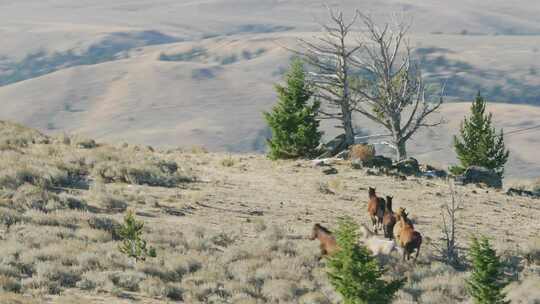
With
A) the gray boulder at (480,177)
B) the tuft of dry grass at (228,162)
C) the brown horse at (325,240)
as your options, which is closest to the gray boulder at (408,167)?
the gray boulder at (480,177)

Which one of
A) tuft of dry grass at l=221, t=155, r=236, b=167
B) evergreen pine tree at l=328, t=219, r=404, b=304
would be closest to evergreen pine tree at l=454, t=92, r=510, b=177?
tuft of dry grass at l=221, t=155, r=236, b=167

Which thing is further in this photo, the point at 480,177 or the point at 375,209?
the point at 480,177

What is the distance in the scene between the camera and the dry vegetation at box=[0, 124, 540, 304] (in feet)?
47.1

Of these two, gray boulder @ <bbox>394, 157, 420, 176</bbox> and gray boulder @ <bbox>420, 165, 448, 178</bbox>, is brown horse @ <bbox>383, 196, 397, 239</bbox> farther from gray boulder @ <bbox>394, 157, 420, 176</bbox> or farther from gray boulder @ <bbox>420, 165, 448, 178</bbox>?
gray boulder @ <bbox>420, 165, 448, 178</bbox>

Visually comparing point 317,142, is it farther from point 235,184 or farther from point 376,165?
point 235,184

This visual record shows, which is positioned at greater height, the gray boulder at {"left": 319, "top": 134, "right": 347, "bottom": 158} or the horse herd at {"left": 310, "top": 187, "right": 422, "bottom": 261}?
the horse herd at {"left": 310, "top": 187, "right": 422, "bottom": 261}

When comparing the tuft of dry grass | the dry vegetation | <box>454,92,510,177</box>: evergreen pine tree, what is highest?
the dry vegetation

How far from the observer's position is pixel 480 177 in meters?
31.6

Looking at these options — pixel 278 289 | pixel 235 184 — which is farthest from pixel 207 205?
pixel 278 289

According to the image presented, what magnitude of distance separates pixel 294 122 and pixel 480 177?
321 inches

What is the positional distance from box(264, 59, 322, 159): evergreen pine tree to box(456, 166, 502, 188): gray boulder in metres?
6.48

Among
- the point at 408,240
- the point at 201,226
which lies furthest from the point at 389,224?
the point at 201,226

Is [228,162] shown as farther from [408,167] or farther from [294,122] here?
[408,167]

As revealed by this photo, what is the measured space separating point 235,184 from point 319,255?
8836 millimetres
